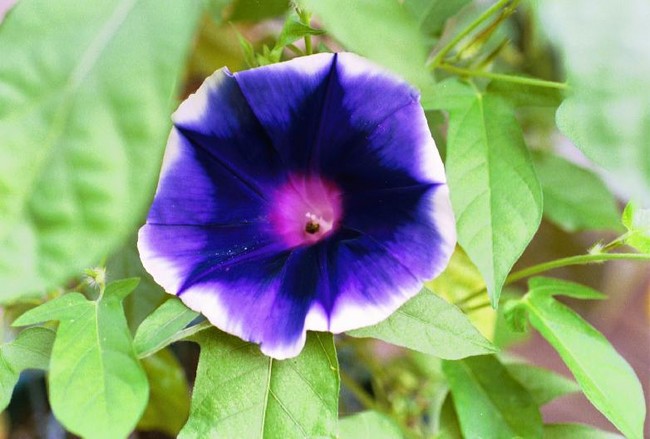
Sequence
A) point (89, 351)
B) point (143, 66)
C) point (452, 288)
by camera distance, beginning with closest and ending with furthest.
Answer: point (143, 66) → point (89, 351) → point (452, 288)

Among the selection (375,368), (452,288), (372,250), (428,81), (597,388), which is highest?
(428,81)

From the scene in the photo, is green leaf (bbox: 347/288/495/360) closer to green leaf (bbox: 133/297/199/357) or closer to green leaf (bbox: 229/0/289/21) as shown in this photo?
green leaf (bbox: 133/297/199/357)

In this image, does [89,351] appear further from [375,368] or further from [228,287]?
[375,368]

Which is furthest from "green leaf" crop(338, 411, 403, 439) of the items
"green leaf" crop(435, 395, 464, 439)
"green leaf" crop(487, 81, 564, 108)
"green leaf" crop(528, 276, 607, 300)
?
"green leaf" crop(487, 81, 564, 108)

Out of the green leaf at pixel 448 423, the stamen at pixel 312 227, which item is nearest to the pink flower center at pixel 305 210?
the stamen at pixel 312 227

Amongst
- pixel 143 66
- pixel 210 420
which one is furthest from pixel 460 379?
pixel 143 66

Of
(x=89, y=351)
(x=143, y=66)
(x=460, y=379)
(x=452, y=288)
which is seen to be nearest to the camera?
(x=143, y=66)
